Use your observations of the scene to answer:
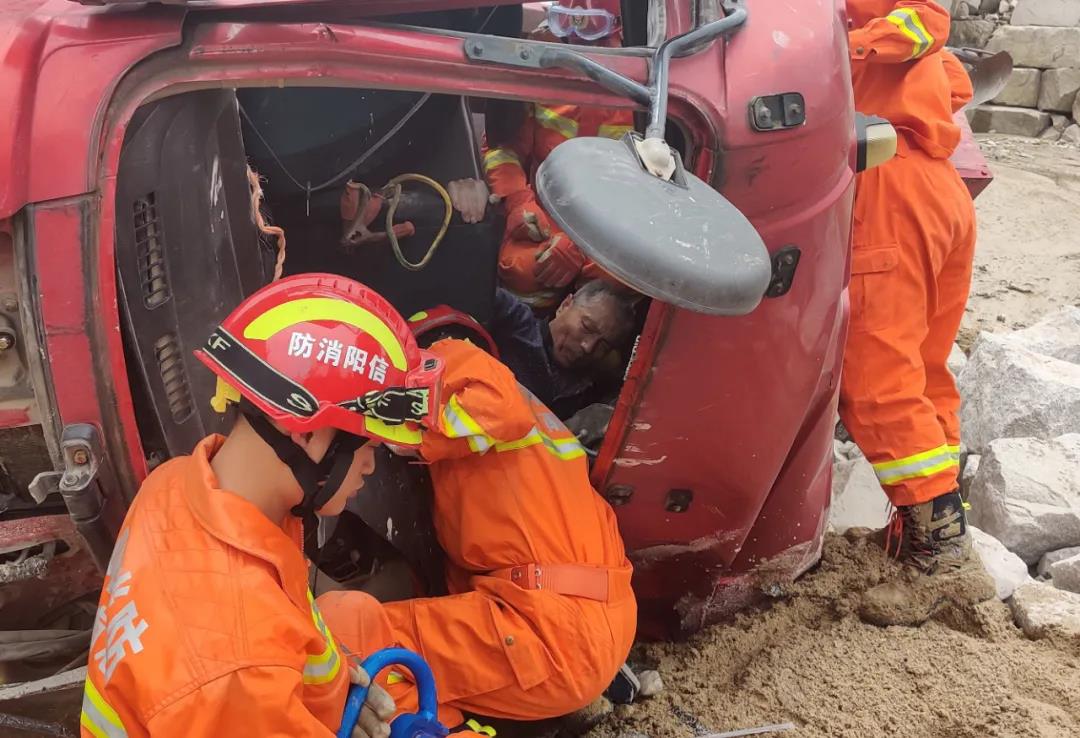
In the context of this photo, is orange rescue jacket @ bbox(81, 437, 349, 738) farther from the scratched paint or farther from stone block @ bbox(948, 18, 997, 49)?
stone block @ bbox(948, 18, 997, 49)

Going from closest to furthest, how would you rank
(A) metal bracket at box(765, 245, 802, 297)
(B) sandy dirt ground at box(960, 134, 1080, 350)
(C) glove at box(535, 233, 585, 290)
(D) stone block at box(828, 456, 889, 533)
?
(A) metal bracket at box(765, 245, 802, 297) < (C) glove at box(535, 233, 585, 290) < (D) stone block at box(828, 456, 889, 533) < (B) sandy dirt ground at box(960, 134, 1080, 350)

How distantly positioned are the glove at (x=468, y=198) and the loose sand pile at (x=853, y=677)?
1334 millimetres

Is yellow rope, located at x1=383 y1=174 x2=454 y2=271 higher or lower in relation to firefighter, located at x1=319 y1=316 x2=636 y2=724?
higher

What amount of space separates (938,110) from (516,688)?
2.17 m

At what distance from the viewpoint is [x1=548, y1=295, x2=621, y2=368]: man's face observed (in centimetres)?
286

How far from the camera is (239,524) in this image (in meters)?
1.60

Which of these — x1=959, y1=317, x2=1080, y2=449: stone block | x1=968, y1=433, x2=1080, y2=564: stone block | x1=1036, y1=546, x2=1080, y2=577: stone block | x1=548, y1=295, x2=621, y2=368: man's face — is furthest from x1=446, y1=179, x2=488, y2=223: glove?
x1=959, y1=317, x2=1080, y2=449: stone block

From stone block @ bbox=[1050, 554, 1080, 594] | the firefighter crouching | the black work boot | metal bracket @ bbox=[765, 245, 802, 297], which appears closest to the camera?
the firefighter crouching

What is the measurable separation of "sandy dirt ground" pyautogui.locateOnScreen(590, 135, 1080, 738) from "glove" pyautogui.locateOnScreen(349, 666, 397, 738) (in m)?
0.74

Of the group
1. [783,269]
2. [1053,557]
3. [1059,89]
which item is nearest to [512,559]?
[783,269]

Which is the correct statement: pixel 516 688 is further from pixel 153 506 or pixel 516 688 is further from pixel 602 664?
pixel 153 506

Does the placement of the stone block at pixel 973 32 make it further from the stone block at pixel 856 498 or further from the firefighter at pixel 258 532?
the firefighter at pixel 258 532

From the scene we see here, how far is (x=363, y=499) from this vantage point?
90.8 inches

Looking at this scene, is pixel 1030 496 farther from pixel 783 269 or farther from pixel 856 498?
pixel 783 269
